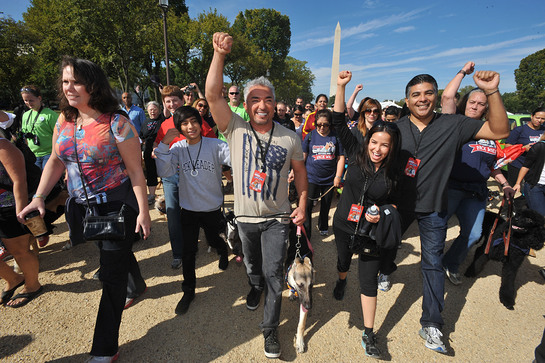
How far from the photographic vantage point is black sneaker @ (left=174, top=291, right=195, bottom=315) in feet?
9.02

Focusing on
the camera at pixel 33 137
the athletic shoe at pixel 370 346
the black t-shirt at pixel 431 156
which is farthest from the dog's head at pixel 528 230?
the camera at pixel 33 137

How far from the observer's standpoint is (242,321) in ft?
8.72

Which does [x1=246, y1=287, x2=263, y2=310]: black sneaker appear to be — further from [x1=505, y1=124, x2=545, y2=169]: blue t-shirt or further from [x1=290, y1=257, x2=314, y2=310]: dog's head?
[x1=505, y1=124, x2=545, y2=169]: blue t-shirt

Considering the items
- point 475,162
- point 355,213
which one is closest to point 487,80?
point 475,162

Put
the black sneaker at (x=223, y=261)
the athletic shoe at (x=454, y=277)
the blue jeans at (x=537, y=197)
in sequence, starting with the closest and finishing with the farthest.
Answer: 1. the athletic shoe at (x=454, y=277)
2. the blue jeans at (x=537, y=197)
3. the black sneaker at (x=223, y=261)

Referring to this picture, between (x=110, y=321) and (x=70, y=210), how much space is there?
98 cm

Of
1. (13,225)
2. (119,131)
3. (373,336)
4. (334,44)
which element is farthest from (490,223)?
(334,44)

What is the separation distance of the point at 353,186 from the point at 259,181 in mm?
903

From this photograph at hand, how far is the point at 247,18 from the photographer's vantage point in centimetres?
3872

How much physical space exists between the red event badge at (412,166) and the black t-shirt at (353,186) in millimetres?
293

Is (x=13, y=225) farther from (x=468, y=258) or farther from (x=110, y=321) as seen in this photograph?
(x=468, y=258)

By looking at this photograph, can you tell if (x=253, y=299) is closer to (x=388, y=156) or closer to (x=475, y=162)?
(x=388, y=156)

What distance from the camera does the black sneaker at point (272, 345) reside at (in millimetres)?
2191

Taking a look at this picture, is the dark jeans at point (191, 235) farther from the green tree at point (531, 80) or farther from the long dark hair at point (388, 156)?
the green tree at point (531, 80)
